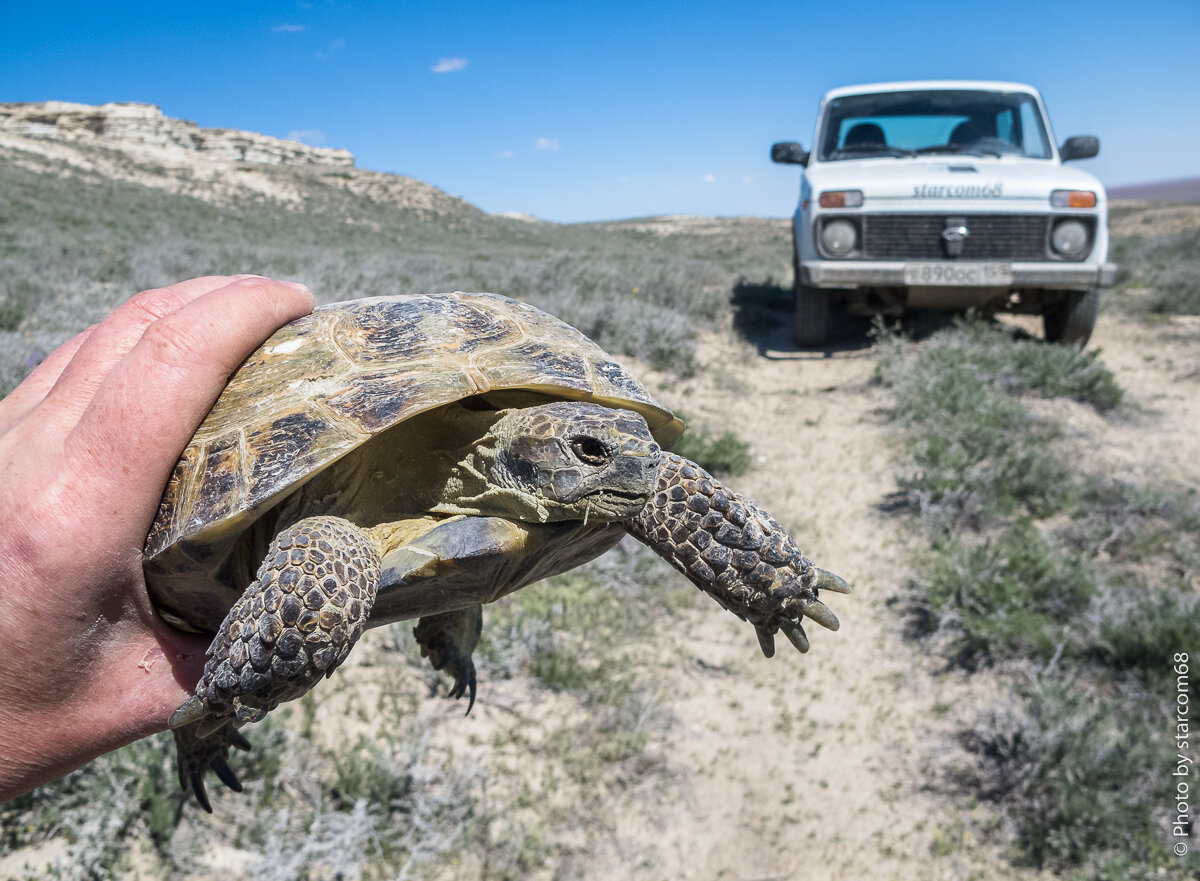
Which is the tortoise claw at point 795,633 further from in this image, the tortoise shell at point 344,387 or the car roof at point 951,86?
the car roof at point 951,86

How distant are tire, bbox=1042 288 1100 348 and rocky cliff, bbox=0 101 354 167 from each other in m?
49.1

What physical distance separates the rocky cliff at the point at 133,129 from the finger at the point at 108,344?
5061 centimetres

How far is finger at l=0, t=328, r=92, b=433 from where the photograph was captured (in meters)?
1.90

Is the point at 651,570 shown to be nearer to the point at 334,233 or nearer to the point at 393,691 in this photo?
the point at 393,691

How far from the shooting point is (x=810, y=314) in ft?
31.2

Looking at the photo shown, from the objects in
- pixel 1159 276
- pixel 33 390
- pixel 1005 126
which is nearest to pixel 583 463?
pixel 33 390

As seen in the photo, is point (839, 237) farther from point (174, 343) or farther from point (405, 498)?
point (174, 343)

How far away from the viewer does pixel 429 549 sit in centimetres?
163

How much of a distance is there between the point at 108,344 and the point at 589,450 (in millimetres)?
1220

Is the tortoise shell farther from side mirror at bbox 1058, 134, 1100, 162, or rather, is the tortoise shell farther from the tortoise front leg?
side mirror at bbox 1058, 134, 1100, 162

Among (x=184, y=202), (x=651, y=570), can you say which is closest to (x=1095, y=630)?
(x=651, y=570)

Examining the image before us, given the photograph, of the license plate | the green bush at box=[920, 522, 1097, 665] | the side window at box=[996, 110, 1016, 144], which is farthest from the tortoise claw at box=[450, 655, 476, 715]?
Result: the side window at box=[996, 110, 1016, 144]

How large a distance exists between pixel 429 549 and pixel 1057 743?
10.3 ft

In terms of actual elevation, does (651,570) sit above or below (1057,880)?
above
